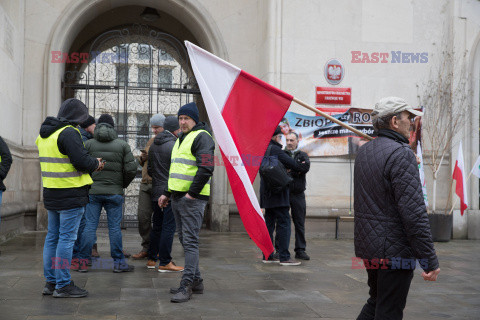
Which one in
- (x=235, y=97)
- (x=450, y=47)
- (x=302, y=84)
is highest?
(x=450, y=47)

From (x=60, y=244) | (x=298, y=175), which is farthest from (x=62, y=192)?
(x=298, y=175)

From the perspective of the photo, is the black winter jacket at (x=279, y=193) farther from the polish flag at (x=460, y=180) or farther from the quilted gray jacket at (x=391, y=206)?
the polish flag at (x=460, y=180)

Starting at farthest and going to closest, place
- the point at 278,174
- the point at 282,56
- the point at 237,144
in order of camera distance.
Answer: the point at 282,56, the point at 278,174, the point at 237,144

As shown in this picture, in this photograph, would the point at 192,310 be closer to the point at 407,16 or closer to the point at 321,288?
the point at 321,288

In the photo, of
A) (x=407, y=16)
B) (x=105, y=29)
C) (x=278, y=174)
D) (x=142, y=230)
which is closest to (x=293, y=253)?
(x=278, y=174)

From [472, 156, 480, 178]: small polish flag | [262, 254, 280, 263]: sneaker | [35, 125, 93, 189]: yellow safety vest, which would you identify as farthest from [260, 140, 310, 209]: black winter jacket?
[472, 156, 480, 178]: small polish flag

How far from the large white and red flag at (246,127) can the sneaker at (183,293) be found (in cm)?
105

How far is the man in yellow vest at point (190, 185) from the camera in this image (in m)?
5.50

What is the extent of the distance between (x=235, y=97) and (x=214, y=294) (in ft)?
6.67

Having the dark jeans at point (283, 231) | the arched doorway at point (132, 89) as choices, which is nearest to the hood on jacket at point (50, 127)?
the dark jeans at point (283, 231)

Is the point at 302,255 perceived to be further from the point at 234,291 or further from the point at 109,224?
the point at 109,224

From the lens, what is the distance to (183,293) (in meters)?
5.34

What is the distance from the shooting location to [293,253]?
Result: 9000 mm

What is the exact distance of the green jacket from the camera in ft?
22.2
